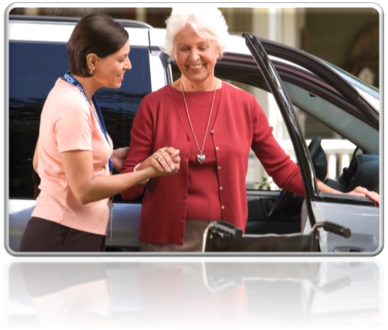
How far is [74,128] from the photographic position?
176 inches

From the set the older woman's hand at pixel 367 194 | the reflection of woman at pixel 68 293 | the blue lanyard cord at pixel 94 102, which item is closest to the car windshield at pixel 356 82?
the older woman's hand at pixel 367 194

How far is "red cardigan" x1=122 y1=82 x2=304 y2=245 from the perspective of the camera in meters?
4.57

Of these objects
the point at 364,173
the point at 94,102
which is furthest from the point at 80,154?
the point at 364,173

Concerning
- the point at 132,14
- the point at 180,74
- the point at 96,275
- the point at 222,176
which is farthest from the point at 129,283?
the point at 132,14

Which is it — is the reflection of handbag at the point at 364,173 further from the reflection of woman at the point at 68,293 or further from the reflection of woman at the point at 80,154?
the reflection of woman at the point at 68,293

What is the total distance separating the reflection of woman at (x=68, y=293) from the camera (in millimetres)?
3396

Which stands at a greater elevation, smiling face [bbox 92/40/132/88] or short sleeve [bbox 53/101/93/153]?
smiling face [bbox 92/40/132/88]

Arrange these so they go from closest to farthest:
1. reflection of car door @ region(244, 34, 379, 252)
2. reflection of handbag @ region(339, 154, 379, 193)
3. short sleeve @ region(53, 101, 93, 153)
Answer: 1. short sleeve @ region(53, 101, 93, 153)
2. reflection of car door @ region(244, 34, 379, 252)
3. reflection of handbag @ region(339, 154, 379, 193)

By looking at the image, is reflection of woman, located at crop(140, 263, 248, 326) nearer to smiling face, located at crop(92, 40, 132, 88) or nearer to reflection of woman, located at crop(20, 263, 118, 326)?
reflection of woman, located at crop(20, 263, 118, 326)

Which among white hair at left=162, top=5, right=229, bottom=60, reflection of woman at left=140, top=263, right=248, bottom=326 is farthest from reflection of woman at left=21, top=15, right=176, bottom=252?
reflection of woman at left=140, top=263, right=248, bottom=326

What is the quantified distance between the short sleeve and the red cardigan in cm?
26

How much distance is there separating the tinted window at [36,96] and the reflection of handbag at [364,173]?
1.23 m

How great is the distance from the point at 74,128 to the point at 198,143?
0.67m

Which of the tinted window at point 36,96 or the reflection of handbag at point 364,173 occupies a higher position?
the tinted window at point 36,96
